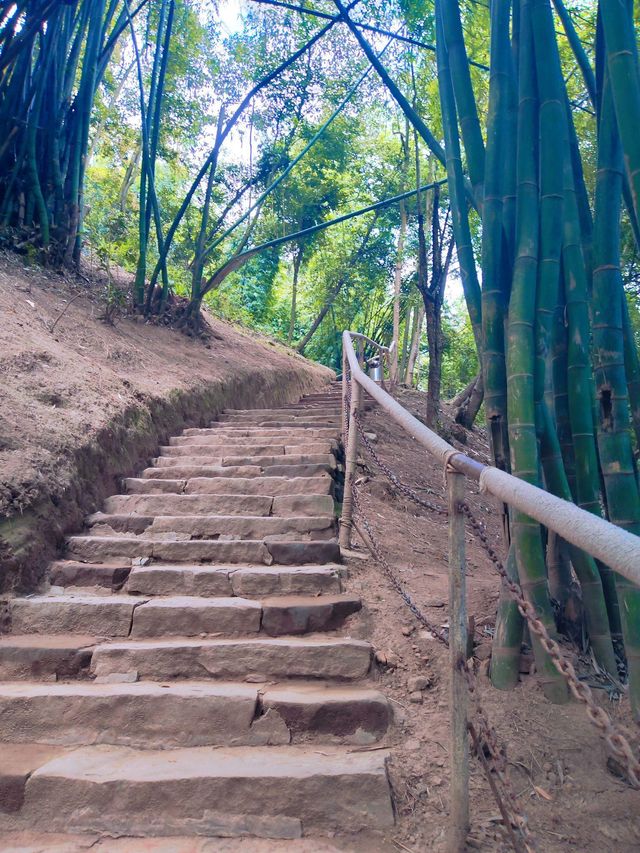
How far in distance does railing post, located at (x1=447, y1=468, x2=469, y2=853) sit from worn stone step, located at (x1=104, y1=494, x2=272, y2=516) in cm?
205

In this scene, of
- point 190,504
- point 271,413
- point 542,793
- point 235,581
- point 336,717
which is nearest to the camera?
point 542,793

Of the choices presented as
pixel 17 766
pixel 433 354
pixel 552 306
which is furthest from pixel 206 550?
pixel 433 354

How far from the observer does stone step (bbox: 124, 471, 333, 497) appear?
3.54 m

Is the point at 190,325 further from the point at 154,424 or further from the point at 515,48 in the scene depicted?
the point at 515,48

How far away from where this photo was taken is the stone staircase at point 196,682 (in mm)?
1706

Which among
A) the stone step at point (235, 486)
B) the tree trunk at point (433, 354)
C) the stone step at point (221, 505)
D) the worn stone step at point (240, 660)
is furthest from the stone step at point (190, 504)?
the tree trunk at point (433, 354)

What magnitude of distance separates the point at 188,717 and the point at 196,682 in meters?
0.20

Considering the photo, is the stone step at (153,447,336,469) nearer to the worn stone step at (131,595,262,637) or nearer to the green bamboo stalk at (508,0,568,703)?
the worn stone step at (131,595,262,637)

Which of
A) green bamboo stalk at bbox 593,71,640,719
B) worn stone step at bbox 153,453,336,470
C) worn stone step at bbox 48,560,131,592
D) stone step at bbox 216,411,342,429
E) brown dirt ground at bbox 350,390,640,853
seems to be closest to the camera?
brown dirt ground at bbox 350,390,640,853

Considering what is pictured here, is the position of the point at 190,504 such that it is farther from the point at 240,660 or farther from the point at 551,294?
the point at 551,294

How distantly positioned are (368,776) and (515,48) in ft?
9.16

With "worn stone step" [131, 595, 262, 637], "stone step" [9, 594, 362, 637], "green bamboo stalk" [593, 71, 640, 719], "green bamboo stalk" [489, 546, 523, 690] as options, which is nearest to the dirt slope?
"stone step" [9, 594, 362, 637]

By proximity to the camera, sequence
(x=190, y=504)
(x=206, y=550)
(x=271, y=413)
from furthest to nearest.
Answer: (x=271, y=413) < (x=190, y=504) < (x=206, y=550)

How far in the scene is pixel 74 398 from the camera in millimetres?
3746
